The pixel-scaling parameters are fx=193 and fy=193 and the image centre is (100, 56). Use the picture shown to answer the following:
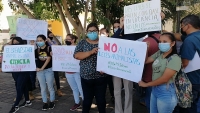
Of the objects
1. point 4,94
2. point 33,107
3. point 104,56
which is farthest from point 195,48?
point 4,94

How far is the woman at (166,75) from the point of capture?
223 cm

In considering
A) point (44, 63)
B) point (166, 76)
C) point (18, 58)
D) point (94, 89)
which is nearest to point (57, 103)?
point (44, 63)

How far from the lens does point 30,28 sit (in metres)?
4.78

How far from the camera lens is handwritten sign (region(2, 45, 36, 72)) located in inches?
161

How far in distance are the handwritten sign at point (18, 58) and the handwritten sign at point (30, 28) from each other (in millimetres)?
743

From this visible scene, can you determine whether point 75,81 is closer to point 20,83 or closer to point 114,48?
point 20,83

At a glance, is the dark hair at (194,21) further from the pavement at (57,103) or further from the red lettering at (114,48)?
the pavement at (57,103)

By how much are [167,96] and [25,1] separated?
615cm

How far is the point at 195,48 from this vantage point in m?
2.35

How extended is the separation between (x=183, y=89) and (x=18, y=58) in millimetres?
3292

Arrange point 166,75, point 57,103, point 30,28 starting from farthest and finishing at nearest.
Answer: point 30,28 < point 57,103 < point 166,75

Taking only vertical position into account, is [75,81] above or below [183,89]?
below

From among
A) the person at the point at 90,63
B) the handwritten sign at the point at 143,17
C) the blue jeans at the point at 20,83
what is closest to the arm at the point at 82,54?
the person at the point at 90,63

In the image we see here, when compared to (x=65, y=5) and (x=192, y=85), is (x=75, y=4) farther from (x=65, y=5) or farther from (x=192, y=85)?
(x=192, y=85)
